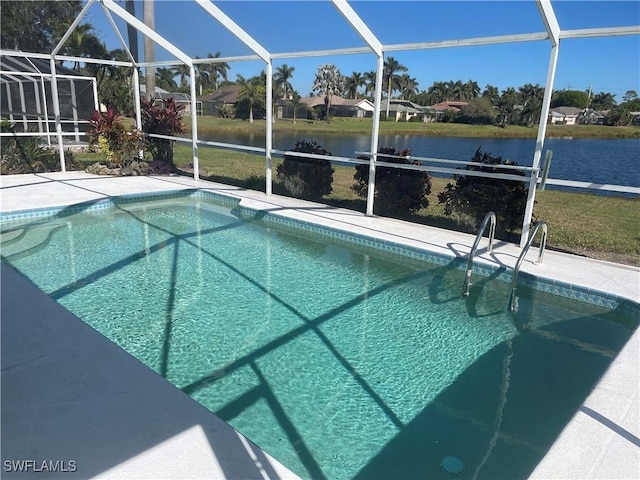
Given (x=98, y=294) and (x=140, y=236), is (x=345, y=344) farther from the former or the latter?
(x=140, y=236)

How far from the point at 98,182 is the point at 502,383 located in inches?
344

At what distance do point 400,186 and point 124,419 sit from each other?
5.69 m

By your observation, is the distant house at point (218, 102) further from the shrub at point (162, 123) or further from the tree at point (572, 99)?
the tree at point (572, 99)

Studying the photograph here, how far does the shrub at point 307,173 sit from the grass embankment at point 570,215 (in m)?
0.32

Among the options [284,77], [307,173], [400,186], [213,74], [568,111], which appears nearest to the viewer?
[400,186]

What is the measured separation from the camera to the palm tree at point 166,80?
50531 mm

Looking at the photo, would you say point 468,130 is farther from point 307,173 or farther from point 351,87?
point 351,87

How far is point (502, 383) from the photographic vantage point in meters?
3.46

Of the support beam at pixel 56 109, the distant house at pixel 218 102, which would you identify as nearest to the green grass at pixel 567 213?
the support beam at pixel 56 109

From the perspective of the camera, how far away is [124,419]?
243 cm

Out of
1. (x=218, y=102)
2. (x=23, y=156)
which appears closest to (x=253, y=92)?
(x=218, y=102)

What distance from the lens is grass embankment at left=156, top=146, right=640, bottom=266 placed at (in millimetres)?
6168

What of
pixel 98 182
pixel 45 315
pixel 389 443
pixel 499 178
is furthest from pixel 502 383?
pixel 98 182

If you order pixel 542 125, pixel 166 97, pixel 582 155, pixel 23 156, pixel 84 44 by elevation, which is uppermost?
pixel 84 44
